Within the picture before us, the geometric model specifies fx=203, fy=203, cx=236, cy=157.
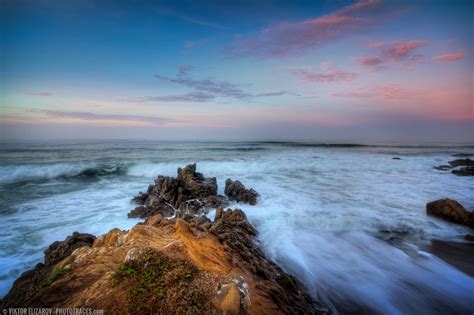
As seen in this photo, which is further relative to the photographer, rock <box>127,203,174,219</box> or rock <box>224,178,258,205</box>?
rock <box>224,178,258,205</box>

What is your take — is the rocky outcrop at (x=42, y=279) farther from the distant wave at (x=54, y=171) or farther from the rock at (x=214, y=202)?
the distant wave at (x=54, y=171)

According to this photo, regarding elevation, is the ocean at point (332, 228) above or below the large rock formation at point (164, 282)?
below

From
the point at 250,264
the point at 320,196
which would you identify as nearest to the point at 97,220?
the point at 250,264

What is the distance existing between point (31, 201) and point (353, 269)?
16.4 meters

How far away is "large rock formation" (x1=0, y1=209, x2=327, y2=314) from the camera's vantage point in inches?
99.0

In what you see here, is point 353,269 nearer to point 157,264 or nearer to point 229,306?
point 229,306

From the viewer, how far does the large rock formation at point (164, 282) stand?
99.0 inches

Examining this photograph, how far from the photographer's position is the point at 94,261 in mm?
3516

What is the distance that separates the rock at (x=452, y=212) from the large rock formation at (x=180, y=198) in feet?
31.3

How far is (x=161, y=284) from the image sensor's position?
268cm

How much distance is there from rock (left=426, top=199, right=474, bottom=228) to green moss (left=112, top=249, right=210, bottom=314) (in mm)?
10813

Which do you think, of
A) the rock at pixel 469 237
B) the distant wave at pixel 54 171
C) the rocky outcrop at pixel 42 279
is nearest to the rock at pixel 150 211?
the rocky outcrop at pixel 42 279

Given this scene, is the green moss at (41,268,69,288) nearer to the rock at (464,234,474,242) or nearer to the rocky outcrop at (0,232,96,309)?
the rocky outcrop at (0,232,96,309)

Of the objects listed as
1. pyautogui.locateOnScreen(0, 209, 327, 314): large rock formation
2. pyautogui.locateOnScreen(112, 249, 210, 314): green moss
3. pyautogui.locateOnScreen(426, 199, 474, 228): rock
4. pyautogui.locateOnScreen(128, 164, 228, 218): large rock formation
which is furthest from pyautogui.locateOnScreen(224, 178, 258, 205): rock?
pyautogui.locateOnScreen(112, 249, 210, 314): green moss
